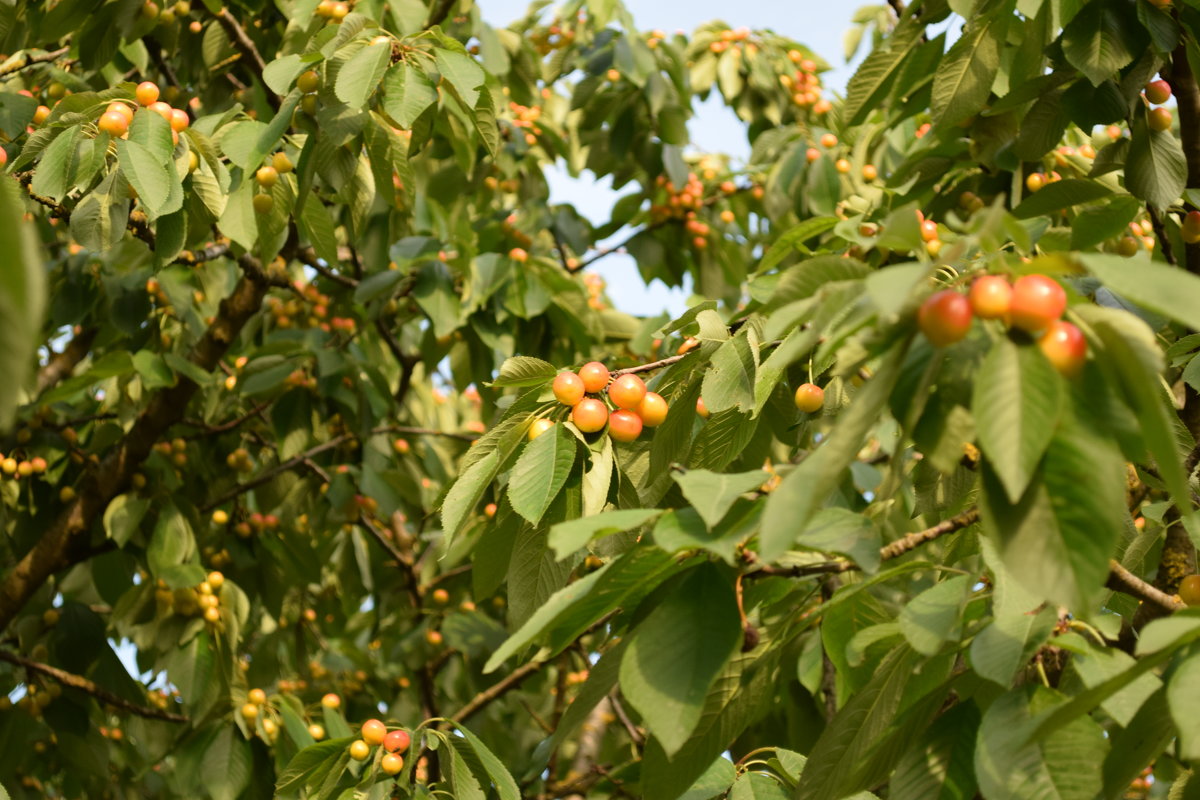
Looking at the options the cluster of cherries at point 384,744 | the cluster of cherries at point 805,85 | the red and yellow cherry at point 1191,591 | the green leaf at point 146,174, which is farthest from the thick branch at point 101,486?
the cluster of cherries at point 805,85

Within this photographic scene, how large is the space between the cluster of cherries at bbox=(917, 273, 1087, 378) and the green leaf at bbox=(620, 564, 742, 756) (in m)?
0.33

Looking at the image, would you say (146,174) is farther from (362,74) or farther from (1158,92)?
(1158,92)

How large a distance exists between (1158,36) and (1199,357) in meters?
0.53

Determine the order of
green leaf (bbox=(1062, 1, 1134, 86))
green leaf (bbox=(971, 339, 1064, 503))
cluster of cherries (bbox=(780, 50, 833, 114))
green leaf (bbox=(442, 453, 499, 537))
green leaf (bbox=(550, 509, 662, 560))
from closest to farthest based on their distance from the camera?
green leaf (bbox=(971, 339, 1064, 503)), green leaf (bbox=(550, 509, 662, 560)), green leaf (bbox=(442, 453, 499, 537)), green leaf (bbox=(1062, 1, 1134, 86)), cluster of cherries (bbox=(780, 50, 833, 114))

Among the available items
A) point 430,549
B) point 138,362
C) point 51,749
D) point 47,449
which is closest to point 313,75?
point 138,362

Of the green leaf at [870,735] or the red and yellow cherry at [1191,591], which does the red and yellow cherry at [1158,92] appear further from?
the green leaf at [870,735]

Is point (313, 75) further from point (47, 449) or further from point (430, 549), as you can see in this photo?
point (430, 549)

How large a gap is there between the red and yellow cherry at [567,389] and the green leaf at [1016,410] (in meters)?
0.67

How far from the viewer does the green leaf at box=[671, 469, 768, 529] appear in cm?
91

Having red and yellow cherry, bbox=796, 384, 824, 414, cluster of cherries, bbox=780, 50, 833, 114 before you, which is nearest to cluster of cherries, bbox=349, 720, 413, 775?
red and yellow cherry, bbox=796, 384, 824, 414

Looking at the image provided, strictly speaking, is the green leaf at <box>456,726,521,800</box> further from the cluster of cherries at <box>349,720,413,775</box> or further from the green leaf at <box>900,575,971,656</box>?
the green leaf at <box>900,575,971,656</box>

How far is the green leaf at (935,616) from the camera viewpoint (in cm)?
102

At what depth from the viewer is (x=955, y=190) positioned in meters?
2.29

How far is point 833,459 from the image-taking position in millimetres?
792
